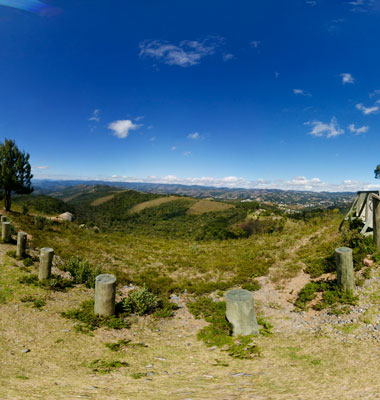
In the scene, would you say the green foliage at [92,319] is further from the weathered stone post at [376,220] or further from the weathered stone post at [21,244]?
the weathered stone post at [376,220]

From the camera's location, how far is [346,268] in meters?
7.18

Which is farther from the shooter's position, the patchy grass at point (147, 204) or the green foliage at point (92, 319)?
the patchy grass at point (147, 204)

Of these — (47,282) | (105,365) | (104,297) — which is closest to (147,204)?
(47,282)

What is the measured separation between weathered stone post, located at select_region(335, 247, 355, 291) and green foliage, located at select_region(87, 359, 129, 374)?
280 inches

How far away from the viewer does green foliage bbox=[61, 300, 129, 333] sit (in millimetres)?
6536

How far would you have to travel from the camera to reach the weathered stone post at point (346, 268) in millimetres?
7105

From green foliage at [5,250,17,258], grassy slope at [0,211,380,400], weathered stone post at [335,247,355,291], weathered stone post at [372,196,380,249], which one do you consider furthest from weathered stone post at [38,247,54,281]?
weathered stone post at [372,196,380,249]

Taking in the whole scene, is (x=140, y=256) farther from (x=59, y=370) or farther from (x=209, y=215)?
(x=209, y=215)

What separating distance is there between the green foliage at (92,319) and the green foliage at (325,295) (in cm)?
622

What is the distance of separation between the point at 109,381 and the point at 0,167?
27496 millimetres

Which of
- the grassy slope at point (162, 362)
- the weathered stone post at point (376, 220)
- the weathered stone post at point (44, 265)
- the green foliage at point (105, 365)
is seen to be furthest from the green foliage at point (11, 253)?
the weathered stone post at point (376, 220)

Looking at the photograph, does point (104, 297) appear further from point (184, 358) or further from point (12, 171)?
point (12, 171)

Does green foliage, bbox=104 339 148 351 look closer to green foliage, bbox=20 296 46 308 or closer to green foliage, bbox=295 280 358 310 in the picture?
green foliage, bbox=20 296 46 308

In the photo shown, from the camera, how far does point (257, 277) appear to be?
37.7ft
